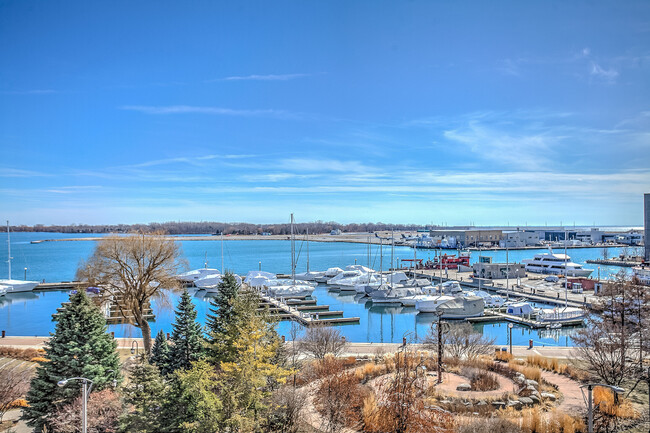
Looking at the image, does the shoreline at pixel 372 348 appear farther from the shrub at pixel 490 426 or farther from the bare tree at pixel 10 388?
the shrub at pixel 490 426

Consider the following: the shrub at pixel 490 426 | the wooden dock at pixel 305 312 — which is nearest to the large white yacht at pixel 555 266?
the wooden dock at pixel 305 312

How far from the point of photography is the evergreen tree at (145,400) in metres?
14.0

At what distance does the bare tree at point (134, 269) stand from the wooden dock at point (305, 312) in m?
16.5

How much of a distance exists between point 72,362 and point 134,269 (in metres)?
12.1

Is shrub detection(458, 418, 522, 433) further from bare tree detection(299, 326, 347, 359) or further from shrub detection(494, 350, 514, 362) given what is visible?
bare tree detection(299, 326, 347, 359)

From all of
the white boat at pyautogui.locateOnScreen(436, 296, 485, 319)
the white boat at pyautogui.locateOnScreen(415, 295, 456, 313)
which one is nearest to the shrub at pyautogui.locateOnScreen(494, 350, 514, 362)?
the white boat at pyautogui.locateOnScreen(436, 296, 485, 319)

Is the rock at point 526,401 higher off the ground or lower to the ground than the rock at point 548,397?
higher

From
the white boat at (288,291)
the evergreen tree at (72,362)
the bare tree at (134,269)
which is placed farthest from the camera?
the white boat at (288,291)

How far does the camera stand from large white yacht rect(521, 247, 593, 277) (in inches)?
3312

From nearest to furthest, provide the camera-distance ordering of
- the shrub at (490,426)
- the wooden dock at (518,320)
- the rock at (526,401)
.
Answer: the shrub at (490,426) → the rock at (526,401) → the wooden dock at (518,320)

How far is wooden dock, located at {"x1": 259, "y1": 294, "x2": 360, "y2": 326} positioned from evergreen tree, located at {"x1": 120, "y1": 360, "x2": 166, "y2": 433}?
100 feet

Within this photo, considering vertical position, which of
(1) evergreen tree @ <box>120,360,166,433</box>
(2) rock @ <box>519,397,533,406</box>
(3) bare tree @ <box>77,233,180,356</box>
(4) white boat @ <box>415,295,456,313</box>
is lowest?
(4) white boat @ <box>415,295,456,313</box>

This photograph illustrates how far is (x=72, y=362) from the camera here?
62.0 ft

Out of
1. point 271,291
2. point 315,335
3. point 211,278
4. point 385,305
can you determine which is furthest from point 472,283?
point 315,335
